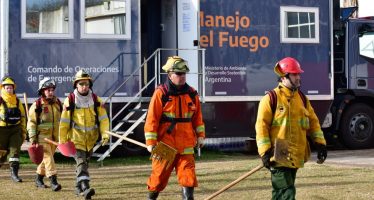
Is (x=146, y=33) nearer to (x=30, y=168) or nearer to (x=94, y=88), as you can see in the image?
(x=94, y=88)

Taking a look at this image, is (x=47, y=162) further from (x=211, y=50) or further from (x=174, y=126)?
(x=211, y=50)

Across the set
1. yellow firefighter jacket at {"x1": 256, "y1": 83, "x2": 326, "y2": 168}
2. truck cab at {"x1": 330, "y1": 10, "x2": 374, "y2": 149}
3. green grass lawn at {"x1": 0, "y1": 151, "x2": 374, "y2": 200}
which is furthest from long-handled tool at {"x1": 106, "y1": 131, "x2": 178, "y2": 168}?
truck cab at {"x1": 330, "y1": 10, "x2": 374, "y2": 149}

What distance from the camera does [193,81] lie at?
15086 millimetres

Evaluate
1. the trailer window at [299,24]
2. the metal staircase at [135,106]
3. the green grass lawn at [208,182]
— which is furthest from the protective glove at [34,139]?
the trailer window at [299,24]

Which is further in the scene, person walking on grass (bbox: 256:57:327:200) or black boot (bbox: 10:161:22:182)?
black boot (bbox: 10:161:22:182)

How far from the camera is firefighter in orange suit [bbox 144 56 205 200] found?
8188 mm

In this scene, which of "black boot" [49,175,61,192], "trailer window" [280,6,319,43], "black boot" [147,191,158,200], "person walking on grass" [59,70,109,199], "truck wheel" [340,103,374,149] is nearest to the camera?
"black boot" [147,191,158,200]

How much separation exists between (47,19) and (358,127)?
303 inches

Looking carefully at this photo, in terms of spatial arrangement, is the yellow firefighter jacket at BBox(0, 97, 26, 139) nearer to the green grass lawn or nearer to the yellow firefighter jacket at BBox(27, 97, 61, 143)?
the green grass lawn

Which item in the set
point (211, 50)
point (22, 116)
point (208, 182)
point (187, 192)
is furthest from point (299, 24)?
point (187, 192)

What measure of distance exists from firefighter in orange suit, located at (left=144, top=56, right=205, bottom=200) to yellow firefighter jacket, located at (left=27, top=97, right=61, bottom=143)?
11.3 feet

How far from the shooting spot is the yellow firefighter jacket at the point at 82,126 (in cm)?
1015

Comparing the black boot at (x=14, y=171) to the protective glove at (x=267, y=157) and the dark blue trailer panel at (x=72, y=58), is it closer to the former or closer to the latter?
the dark blue trailer panel at (x=72, y=58)

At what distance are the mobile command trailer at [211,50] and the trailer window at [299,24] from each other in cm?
2
